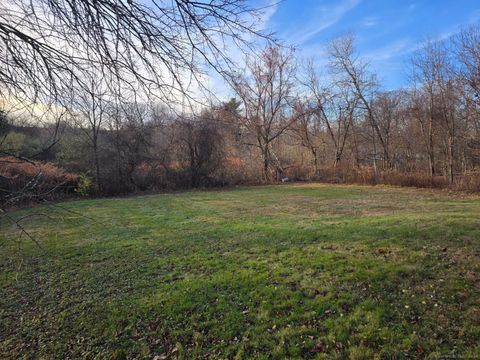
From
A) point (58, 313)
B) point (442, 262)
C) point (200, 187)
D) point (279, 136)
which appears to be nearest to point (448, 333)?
point (442, 262)

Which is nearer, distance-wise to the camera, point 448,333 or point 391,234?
point 448,333

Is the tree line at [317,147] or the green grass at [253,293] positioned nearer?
the green grass at [253,293]

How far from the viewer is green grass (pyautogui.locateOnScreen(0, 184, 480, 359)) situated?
2.66 meters

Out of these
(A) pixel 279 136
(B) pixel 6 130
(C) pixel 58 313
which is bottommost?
(C) pixel 58 313

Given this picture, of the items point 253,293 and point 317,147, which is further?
point 317,147

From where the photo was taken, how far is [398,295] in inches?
127

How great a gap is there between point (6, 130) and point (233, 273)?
3.02m

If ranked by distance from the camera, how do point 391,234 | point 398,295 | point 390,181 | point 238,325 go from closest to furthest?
point 238,325 < point 398,295 < point 391,234 < point 390,181

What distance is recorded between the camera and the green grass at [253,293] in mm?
2656

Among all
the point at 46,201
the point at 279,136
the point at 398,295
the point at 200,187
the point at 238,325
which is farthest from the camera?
the point at 279,136

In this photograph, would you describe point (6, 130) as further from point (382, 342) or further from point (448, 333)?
point (448, 333)

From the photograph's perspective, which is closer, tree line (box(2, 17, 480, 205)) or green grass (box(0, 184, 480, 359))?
green grass (box(0, 184, 480, 359))

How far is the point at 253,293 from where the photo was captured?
3523 mm

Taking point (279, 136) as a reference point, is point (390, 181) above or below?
below
